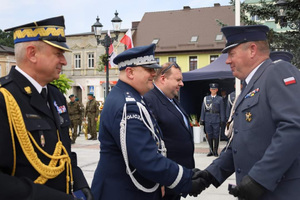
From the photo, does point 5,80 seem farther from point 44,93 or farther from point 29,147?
point 29,147

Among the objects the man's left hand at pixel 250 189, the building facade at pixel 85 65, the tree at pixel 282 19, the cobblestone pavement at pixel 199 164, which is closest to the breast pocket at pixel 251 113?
the man's left hand at pixel 250 189

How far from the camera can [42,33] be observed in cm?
244

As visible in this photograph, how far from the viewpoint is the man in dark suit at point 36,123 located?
6.73 feet

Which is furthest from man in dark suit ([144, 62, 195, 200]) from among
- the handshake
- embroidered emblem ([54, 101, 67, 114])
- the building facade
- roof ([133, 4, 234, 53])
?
the building facade

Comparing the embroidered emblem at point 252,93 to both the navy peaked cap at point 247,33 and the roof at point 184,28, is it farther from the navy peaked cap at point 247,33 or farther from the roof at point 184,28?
the roof at point 184,28

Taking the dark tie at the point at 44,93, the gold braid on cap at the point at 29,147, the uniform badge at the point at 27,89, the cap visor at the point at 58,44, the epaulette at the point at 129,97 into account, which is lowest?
the gold braid on cap at the point at 29,147

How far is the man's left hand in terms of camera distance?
2648mm

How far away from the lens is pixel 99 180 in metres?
3.08

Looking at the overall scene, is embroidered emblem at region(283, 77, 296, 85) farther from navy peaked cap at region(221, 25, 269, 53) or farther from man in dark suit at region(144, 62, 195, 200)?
man in dark suit at region(144, 62, 195, 200)

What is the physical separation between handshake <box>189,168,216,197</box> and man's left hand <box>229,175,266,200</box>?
59 cm

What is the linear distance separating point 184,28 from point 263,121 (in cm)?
3721

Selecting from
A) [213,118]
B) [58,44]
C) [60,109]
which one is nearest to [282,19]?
[213,118]

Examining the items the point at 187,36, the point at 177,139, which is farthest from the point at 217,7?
the point at 177,139

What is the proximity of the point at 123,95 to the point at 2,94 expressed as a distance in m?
1.05
